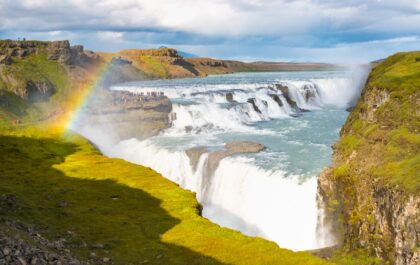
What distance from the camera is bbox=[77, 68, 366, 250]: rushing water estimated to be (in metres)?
47.2

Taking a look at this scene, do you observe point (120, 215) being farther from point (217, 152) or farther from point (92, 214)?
point (217, 152)

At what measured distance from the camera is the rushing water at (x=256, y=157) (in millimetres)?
47250

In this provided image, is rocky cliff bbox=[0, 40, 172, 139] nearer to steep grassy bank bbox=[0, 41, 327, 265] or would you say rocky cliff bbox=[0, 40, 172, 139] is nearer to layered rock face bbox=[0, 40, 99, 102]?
layered rock face bbox=[0, 40, 99, 102]

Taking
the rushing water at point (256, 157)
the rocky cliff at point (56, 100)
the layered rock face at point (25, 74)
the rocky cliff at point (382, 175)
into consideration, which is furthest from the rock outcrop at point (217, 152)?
the layered rock face at point (25, 74)

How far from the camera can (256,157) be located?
59.4 m

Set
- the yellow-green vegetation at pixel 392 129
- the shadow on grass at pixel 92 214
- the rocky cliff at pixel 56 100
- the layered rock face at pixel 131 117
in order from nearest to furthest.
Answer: the shadow on grass at pixel 92 214
the yellow-green vegetation at pixel 392 129
the layered rock face at pixel 131 117
the rocky cliff at pixel 56 100

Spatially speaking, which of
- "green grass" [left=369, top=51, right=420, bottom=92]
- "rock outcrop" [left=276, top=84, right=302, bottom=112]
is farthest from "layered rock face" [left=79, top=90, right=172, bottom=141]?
"green grass" [left=369, top=51, right=420, bottom=92]

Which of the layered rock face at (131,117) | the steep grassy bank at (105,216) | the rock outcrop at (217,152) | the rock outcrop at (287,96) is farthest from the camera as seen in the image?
the rock outcrop at (287,96)

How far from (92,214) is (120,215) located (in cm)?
203

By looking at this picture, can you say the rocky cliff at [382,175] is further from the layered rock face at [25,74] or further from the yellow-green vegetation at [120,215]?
the layered rock face at [25,74]

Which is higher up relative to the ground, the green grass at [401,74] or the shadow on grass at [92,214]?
the green grass at [401,74]

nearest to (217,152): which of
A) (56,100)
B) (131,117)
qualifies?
(131,117)

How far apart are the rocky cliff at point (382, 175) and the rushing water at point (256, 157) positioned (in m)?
5.04

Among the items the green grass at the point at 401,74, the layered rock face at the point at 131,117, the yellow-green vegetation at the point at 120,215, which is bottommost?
the yellow-green vegetation at the point at 120,215
